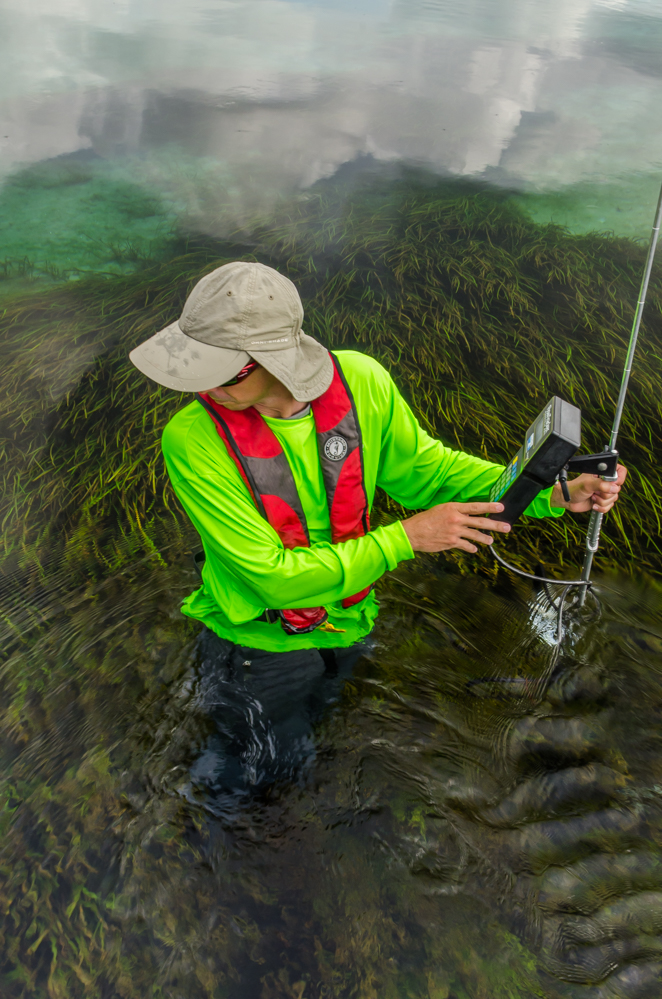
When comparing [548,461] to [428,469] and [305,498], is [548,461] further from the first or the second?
[305,498]

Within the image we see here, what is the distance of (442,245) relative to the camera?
17.8 feet

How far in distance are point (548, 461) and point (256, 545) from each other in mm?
874

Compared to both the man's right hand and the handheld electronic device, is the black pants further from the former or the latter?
the handheld electronic device

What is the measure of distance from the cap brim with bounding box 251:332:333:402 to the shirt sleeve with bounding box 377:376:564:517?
40 centimetres

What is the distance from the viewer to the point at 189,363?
4.76 ft

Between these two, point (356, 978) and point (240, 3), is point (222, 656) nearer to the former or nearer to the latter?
point (356, 978)

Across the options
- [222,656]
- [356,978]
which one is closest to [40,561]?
[222,656]

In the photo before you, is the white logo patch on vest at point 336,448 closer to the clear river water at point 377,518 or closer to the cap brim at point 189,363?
the cap brim at point 189,363

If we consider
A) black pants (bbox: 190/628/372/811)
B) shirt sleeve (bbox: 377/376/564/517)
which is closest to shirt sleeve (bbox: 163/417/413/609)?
shirt sleeve (bbox: 377/376/564/517)

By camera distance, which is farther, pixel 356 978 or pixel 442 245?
pixel 442 245

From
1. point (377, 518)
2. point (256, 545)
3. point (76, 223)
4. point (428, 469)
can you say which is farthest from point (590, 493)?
point (76, 223)

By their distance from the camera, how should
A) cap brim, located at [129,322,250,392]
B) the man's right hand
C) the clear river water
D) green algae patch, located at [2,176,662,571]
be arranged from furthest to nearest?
green algae patch, located at [2,176,662,571], the clear river water, the man's right hand, cap brim, located at [129,322,250,392]

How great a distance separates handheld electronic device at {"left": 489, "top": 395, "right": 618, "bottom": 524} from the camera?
158cm

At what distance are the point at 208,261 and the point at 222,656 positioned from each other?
421 centimetres
